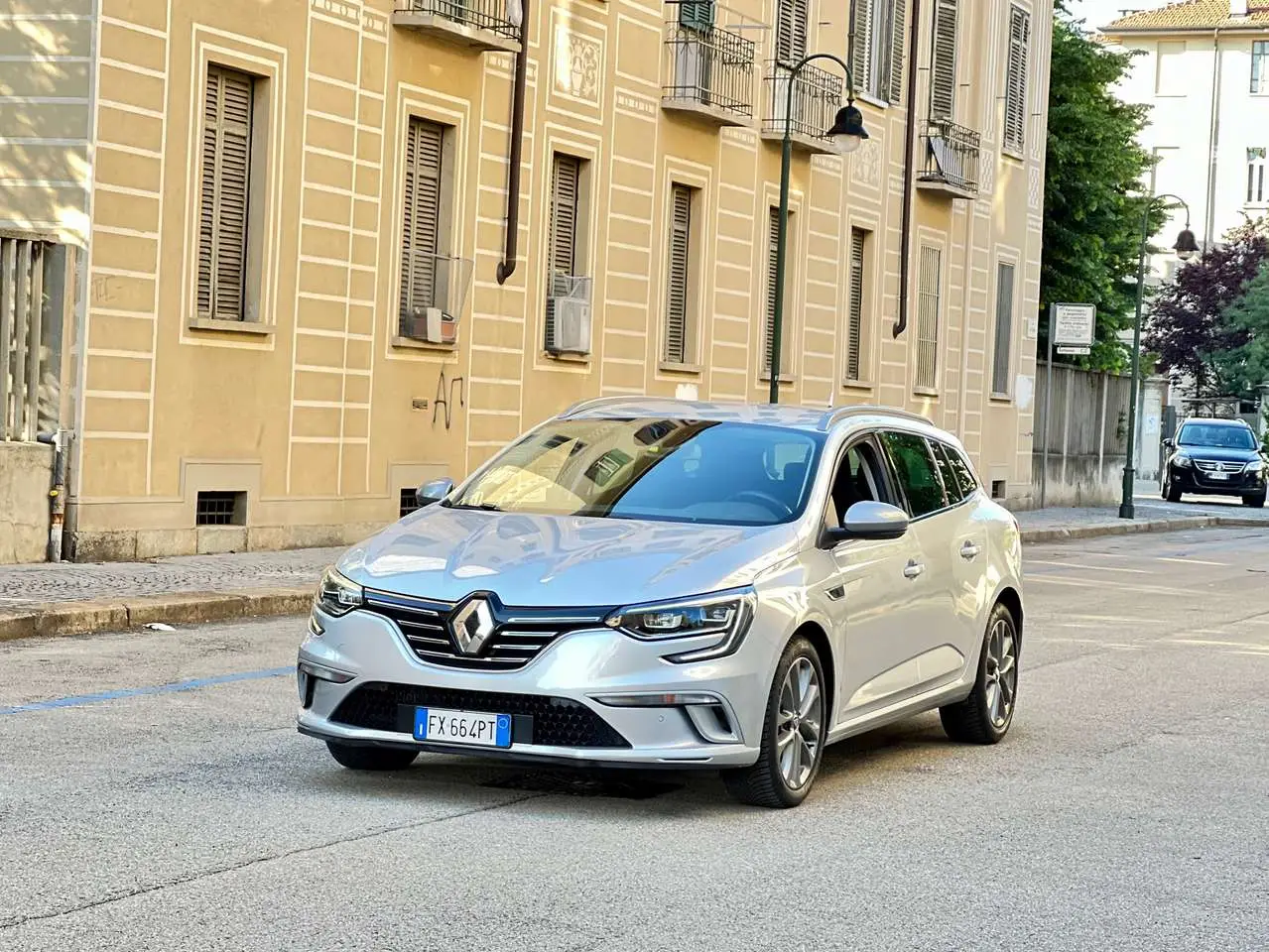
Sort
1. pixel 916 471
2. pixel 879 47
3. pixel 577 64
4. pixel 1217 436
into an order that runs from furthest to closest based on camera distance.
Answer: pixel 1217 436, pixel 879 47, pixel 577 64, pixel 916 471

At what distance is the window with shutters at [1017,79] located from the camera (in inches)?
1571

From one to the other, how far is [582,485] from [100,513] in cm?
971

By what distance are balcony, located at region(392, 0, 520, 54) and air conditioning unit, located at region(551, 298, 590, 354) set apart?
3.00 meters

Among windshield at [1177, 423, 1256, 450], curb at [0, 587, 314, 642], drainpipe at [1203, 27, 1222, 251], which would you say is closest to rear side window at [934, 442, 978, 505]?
curb at [0, 587, 314, 642]

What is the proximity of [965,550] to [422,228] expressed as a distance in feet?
44.3

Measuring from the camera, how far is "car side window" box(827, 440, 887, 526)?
9304 millimetres

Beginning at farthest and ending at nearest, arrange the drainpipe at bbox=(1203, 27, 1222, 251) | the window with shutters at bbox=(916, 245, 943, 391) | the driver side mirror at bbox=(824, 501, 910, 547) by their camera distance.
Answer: the drainpipe at bbox=(1203, 27, 1222, 251)
the window with shutters at bbox=(916, 245, 943, 391)
the driver side mirror at bbox=(824, 501, 910, 547)

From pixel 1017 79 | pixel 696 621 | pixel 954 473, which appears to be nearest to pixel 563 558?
pixel 696 621

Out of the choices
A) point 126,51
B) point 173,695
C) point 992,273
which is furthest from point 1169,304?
point 173,695

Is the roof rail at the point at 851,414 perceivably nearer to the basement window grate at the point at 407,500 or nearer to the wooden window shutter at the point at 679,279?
the basement window grate at the point at 407,500

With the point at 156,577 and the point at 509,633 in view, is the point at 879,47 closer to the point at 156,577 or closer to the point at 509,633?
the point at 156,577

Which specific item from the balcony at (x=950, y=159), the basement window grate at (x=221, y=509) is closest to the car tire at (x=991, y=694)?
the basement window grate at (x=221, y=509)

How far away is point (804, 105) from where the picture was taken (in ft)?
101

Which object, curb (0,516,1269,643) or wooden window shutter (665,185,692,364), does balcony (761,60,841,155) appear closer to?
wooden window shutter (665,185,692,364)
